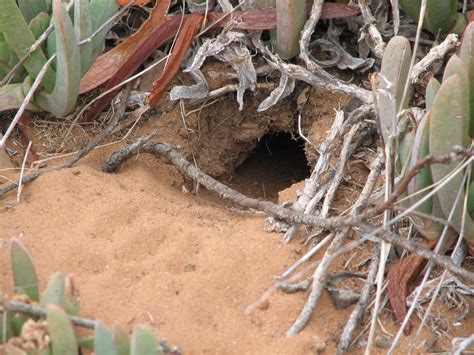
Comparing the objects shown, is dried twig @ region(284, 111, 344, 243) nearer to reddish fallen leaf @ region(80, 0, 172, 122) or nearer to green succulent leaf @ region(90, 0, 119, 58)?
reddish fallen leaf @ region(80, 0, 172, 122)

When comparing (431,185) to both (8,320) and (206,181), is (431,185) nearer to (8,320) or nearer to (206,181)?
(206,181)

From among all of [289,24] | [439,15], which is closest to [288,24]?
[289,24]

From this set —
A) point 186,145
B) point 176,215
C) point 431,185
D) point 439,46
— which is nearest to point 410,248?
point 431,185

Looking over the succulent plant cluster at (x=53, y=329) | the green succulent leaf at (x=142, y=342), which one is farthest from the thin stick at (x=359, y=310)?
the green succulent leaf at (x=142, y=342)

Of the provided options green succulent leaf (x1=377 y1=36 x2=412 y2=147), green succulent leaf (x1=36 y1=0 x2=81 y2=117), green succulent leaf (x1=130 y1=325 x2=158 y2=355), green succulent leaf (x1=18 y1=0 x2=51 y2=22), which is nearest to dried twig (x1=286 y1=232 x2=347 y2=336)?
green succulent leaf (x1=377 y1=36 x2=412 y2=147)

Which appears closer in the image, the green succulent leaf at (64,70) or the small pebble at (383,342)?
the small pebble at (383,342)

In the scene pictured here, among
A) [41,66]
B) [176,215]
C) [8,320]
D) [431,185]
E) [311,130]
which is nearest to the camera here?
[8,320]

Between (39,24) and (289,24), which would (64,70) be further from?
(289,24)

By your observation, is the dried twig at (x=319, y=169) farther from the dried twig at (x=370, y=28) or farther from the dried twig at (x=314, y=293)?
the dried twig at (x=370, y=28)

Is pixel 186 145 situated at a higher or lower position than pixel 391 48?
lower
